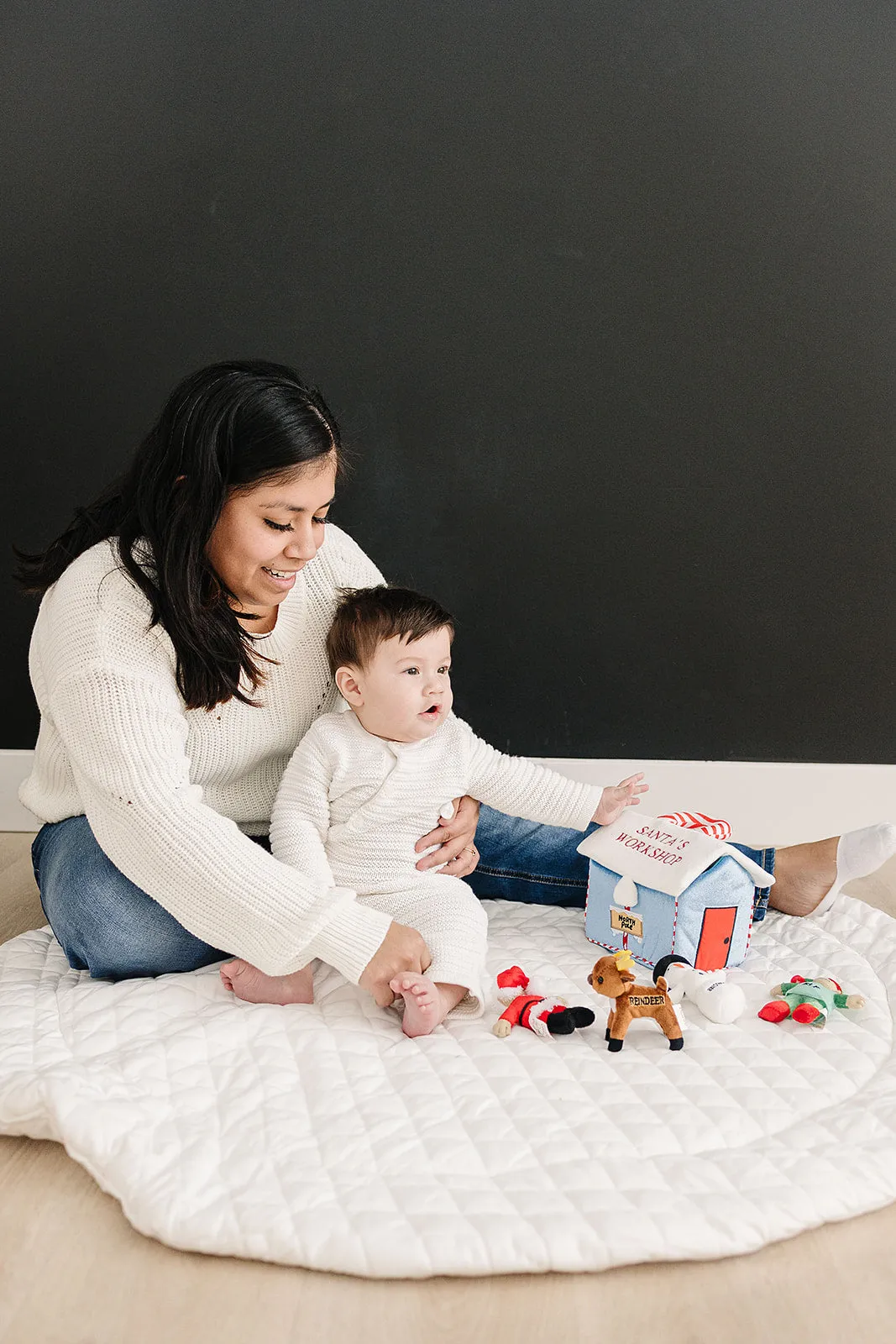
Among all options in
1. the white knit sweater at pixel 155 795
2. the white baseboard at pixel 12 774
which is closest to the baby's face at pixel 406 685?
the white knit sweater at pixel 155 795

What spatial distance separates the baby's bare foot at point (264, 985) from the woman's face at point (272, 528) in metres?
0.48

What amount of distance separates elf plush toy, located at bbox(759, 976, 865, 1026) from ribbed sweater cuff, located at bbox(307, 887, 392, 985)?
504mm

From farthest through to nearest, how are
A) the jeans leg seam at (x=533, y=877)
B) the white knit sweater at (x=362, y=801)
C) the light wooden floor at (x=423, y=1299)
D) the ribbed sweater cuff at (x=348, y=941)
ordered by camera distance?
the jeans leg seam at (x=533, y=877)
the white knit sweater at (x=362, y=801)
the ribbed sweater cuff at (x=348, y=941)
the light wooden floor at (x=423, y=1299)

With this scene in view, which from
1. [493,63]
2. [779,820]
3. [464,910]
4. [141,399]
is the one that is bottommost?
[779,820]

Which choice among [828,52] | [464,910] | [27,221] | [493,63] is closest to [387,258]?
[493,63]

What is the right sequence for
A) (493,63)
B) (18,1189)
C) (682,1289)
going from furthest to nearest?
(493,63) < (18,1189) < (682,1289)

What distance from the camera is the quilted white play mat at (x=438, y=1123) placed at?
3.27ft

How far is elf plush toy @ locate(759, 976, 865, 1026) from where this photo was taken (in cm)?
141

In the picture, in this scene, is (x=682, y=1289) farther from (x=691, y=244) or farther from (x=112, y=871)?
(x=691, y=244)

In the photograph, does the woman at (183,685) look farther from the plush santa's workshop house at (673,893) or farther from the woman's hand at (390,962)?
the plush santa's workshop house at (673,893)

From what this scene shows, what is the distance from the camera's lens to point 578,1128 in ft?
3.82

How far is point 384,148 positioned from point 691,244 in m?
0.60

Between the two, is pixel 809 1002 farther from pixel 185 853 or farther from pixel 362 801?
pixel 185 853

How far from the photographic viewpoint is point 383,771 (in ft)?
5.17
